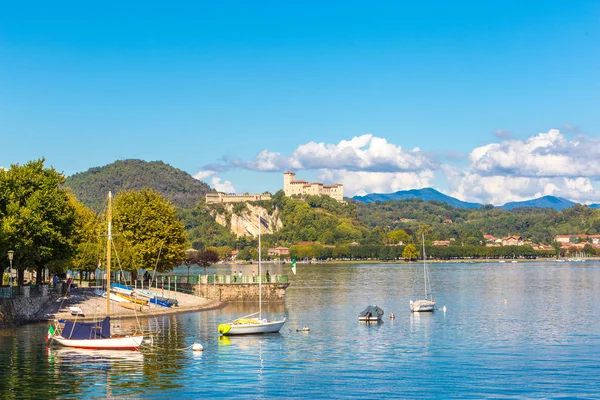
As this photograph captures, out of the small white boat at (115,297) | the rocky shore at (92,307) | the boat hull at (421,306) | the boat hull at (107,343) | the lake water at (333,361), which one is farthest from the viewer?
the boat hull at (421,306)

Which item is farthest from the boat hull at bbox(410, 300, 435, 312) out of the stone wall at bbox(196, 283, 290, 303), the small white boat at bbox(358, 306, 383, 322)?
the stone wall at bbox(196, 283, 290, 303)

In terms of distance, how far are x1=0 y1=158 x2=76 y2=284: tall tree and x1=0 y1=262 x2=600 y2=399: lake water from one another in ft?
27.5

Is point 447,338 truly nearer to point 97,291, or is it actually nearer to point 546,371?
point 546,371

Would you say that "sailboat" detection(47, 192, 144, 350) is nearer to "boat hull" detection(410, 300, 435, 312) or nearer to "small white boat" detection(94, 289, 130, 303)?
"small white boat" detection(94, 289, 130, 303)

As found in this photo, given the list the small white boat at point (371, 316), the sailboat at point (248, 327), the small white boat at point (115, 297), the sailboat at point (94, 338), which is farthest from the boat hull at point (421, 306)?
the sailboat at point (94, 338)

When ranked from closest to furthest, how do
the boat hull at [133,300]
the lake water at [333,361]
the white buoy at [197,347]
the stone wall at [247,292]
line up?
the lake water at [333,361]
the white buoy at [197,347]
the boat hull at [133,300]
the stone wall at [247,292]

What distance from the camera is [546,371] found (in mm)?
47625

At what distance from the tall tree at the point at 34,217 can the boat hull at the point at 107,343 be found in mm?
14844

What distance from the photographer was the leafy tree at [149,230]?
96.8 m

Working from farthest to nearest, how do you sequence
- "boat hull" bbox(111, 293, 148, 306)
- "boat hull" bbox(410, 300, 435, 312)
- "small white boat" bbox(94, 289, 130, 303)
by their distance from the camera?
"boat hull" bbox(410, 300, 435, 312), "boat hull" bbox(111, 293, 148, 306), "small white boat" bbox(94, 289, 130, 303)

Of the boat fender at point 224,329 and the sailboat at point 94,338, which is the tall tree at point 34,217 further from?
the boat fender at point 224,329

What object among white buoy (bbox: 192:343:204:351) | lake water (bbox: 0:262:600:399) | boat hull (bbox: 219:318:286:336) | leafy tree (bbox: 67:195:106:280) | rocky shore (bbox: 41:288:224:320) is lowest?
lake water (bbox: 0:262:600:399)

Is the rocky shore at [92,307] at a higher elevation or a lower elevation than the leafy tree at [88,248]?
lower

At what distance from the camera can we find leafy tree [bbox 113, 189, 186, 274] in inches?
3809
